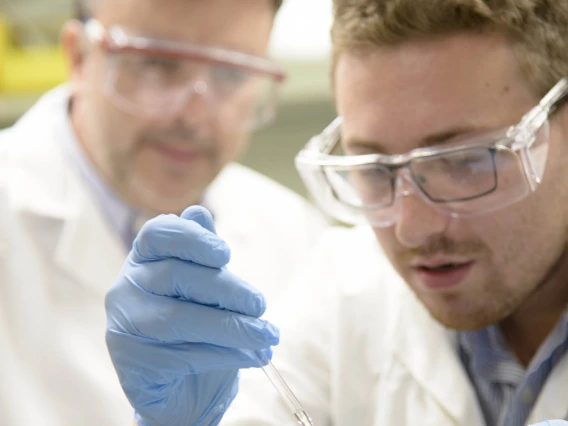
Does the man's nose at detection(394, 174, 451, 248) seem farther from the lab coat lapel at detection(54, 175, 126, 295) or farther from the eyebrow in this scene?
the lab coat lapel at detection(54, 175, 126, 295)

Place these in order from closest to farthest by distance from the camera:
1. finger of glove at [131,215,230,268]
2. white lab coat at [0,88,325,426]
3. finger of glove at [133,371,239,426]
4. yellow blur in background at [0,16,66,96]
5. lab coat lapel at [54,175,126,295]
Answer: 1. finger of glove at [131,215,230,268]
2. finger of glove at [133,371,239,426]
3. white lab coat at [0,88,325,426]
4. lab coat lapel at [54,175,126,295]
5. yellow blur in background at [0,16,66,96]

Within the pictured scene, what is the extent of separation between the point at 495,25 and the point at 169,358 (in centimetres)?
82

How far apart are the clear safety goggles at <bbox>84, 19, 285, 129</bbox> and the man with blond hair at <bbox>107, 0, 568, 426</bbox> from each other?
0.65 m

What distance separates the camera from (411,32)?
1.38m

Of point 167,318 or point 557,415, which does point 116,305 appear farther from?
point 557,415

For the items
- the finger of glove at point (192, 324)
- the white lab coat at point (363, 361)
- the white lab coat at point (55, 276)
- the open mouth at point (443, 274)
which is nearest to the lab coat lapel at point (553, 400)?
the white lab coat at point (363, 361)

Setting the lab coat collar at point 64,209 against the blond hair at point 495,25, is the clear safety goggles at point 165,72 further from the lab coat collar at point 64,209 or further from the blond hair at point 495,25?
the blond hair at point 495,25

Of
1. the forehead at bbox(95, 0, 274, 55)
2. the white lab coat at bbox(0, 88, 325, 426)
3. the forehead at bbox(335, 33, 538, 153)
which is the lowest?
the white lab coat at bbox(0, 88, 325, 426)

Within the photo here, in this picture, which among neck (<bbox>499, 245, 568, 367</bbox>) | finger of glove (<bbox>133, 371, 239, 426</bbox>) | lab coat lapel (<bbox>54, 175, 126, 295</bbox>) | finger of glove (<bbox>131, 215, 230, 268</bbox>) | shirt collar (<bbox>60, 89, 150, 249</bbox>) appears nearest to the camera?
finger of glove (<bbox>131, 215, 230, 268</bbox>)

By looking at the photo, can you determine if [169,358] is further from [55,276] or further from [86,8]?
[86,8]

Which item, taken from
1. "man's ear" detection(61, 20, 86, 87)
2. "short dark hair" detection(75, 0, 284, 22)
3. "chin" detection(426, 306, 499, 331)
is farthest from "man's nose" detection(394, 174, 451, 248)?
"man's ear" detection(61, 20, 86, 87)

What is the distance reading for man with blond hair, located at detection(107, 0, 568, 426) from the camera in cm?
127

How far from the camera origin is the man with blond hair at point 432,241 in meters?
1.27

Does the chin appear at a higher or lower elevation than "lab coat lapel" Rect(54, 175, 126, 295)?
higher
